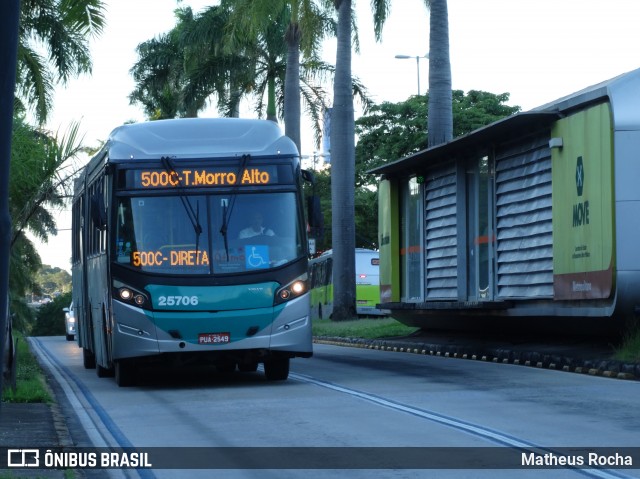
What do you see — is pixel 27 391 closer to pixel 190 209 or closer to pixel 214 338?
pixel 214 338

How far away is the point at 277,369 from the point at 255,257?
194 centimetres

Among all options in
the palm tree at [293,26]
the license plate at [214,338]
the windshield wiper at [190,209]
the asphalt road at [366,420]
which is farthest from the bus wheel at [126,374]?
the palm tree at [293,26]

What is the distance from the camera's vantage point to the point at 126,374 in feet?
57.4

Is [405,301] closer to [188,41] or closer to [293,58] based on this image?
[293,58]

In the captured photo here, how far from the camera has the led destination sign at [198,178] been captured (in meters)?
16.6

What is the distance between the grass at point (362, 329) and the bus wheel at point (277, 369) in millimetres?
12298

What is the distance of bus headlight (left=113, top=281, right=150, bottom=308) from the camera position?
53.5ft

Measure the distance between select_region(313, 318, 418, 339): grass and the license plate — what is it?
45.3 ft

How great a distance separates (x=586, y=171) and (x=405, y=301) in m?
9.72

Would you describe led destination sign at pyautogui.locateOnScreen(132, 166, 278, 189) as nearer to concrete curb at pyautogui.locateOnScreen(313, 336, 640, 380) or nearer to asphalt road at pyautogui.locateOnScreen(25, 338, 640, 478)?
asphalt road at pyautogui.locateOnScreen(25, 338, 640, 478)

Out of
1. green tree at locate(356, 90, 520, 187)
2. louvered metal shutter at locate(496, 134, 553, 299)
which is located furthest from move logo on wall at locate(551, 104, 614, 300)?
green tree at locate(356, 90, 520, 187)

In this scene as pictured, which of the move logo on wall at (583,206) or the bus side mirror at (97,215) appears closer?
the bus side mirror at (97,215)

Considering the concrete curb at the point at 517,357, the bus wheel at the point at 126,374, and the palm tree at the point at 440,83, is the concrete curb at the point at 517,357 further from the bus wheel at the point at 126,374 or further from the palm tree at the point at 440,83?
the bus wheel at the point at 126,374

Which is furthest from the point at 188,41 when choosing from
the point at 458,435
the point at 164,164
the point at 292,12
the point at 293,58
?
the point at 458,435
